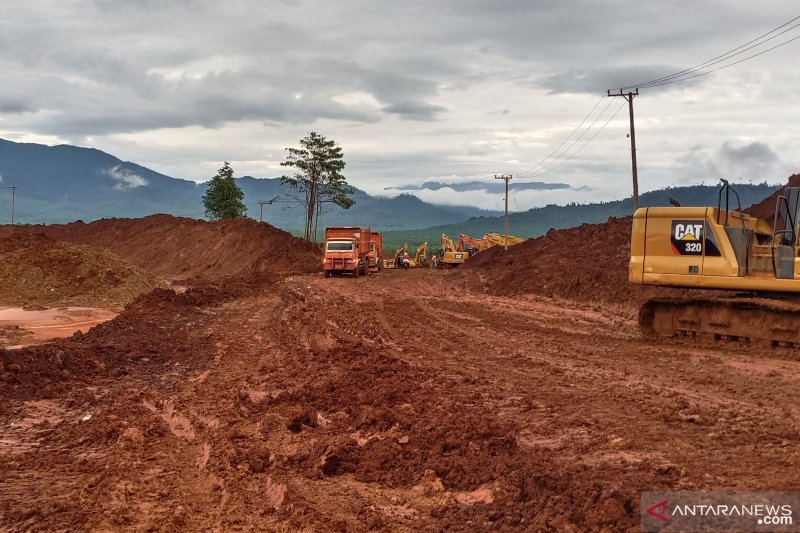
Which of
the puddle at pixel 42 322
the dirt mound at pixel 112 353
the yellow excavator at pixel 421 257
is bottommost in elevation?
the puddle at pixel 42 322

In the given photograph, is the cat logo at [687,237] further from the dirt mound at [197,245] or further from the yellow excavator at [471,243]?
the yellow excavator at [471,243]

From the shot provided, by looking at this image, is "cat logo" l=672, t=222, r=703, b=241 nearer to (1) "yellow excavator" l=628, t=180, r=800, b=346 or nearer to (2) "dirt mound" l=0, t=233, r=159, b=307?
(1) "yellow excavator" l=628, t=180, r=800, b=346

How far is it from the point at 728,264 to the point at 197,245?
4630cm

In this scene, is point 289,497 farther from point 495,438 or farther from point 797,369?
point 797,369

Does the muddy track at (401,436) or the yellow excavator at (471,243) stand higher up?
the yellow excavator at (471,243)

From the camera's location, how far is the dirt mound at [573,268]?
84.5ft

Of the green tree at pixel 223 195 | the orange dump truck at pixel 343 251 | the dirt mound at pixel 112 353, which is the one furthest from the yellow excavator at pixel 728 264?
the green tree at pixel 223 195

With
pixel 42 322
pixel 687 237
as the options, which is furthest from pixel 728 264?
pixel 42 322

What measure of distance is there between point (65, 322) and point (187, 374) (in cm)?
1091

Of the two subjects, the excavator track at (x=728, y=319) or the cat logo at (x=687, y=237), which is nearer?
the excavator track at (x=728, y=319)

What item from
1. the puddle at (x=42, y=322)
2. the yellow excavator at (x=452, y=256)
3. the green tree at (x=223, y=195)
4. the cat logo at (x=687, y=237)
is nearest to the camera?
the cat logo at (x=687, y=237)

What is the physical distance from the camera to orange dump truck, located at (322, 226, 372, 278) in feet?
124

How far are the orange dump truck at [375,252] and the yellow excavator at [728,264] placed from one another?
3004 cm

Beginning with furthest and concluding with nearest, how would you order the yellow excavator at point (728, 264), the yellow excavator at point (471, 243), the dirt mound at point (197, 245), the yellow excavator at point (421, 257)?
the yellow excavator at point (421, 257), the yellow excavator at point (471, 243), the dirt mound at point (197, 245), the yellow excavator at point (728, 264)
